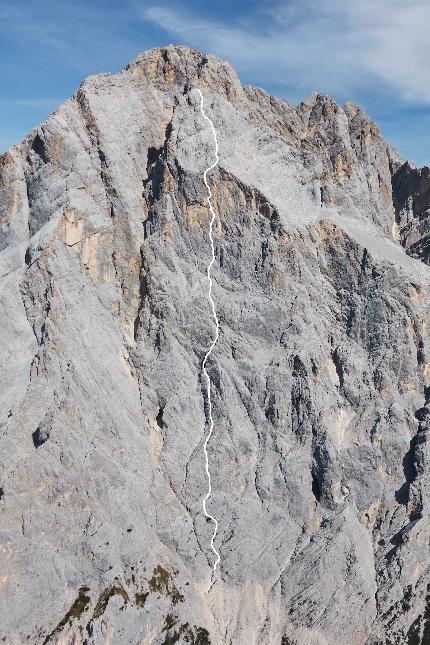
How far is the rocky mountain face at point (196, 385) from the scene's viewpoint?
2062 inches

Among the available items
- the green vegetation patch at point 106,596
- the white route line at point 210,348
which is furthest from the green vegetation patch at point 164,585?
the white route line at point 210,348

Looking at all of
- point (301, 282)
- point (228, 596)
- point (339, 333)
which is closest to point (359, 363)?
point (339, 333)

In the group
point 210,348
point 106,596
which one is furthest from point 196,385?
point 106,596

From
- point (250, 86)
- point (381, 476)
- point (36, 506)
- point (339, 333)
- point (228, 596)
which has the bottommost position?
point (228, 596)

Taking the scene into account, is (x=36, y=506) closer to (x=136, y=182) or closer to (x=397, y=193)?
(x=136, y=182)

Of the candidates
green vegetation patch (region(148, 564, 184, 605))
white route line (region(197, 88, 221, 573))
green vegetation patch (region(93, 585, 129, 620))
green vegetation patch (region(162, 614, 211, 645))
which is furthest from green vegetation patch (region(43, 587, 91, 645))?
white route line (region(197, 88, 221, 573))

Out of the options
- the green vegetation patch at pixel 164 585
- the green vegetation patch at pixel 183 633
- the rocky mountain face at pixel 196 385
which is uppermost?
→ the rocky mountain face at pixel 196 385

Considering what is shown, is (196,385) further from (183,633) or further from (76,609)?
(76,609)

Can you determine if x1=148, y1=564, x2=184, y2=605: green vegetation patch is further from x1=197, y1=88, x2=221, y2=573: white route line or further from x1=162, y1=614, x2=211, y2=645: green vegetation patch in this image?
x1=197, y1=88, x2=221, y2=573: white route line

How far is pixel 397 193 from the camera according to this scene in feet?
259

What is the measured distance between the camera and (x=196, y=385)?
60.1m

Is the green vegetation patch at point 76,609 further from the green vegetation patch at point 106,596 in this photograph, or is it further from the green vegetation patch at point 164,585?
the green vegetation patch at point 164,585

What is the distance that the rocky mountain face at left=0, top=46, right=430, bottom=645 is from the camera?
2062 inches

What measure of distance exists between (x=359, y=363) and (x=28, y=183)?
1499 inches
